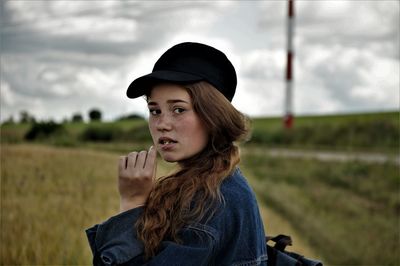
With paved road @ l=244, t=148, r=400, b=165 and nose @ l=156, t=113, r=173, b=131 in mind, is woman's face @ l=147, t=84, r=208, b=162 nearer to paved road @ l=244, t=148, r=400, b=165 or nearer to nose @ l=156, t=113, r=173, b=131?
nose @ l=156, t=113, r=173, b=131

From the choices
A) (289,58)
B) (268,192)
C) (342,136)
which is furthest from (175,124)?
(342,136)

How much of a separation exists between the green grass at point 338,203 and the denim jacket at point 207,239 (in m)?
6.62

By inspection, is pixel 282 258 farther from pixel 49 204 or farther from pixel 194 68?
pixel 49 204

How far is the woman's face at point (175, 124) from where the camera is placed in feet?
8.09

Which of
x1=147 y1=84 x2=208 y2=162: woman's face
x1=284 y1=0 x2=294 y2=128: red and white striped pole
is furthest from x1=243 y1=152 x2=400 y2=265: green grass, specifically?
x1=147 y1=84 x2=208 y2=162: woman's face

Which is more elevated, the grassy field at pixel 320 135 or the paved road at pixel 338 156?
the grassy field at pixel 320 135

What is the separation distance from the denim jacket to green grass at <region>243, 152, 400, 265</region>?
662 centimetres

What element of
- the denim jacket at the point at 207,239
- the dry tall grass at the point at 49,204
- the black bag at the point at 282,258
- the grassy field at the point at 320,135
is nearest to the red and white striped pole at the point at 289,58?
the grassy field at the point at 320,135

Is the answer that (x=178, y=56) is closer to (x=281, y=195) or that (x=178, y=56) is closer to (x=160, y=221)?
(x=160, y=221)

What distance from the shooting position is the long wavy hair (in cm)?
236

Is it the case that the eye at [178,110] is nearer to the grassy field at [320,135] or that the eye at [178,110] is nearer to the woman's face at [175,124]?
the woman's face at [175,124]

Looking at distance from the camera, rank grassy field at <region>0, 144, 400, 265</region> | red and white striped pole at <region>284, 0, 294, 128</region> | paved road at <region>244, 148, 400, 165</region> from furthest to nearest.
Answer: red and white striped pole at <region>284, 0, 294, 128</region> → paved road at <region>244, 148, 400, 165</region> → grassy field at <region>0, 144, 400, 265</region>

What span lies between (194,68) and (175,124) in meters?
0.24

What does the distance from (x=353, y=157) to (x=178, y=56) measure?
13.2 meters
